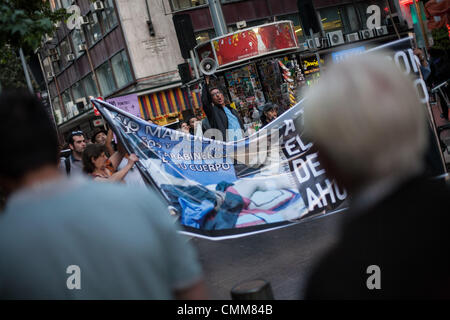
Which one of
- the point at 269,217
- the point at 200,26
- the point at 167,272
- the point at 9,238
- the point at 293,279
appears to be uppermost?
the point at 200,26

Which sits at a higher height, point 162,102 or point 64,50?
point 64,50

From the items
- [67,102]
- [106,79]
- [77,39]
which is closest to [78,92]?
[67,102]

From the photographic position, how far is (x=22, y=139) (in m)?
1.71

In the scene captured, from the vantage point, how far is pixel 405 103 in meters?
1.39

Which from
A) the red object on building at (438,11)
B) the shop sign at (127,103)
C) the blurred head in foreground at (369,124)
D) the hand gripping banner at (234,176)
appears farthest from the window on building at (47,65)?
the blurred head in foreground at (369,124)

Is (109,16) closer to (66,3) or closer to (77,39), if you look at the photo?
(77,39)

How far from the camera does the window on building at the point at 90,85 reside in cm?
3566

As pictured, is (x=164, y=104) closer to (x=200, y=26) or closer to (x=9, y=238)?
(x=200, y=26)

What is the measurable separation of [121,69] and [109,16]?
309cm
